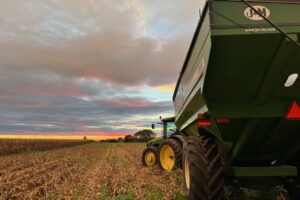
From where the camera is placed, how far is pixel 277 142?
5664 millimetres

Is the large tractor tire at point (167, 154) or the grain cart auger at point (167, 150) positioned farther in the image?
the large tractor tire at point (167, 154)

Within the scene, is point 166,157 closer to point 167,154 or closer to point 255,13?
point 167,154

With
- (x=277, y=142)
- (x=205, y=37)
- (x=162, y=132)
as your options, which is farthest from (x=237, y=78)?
(x=162, y=132)

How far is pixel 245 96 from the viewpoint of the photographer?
16.9 ft

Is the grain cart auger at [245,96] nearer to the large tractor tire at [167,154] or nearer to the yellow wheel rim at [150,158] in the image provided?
the large tractor tire at [167,154]

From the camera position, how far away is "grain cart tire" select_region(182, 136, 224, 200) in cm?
537

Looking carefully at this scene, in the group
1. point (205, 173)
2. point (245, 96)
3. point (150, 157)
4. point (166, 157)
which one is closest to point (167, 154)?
point (166, 157)

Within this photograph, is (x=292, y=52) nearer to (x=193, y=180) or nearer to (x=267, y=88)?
(x=267, y=88)

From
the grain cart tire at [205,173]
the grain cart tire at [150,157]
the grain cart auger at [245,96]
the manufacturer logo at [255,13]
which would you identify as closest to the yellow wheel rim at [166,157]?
the grain cart tire at [150,157]

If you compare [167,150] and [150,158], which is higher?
[167,150]

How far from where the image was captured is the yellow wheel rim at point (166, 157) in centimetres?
1174

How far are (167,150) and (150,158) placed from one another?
7.73 ft

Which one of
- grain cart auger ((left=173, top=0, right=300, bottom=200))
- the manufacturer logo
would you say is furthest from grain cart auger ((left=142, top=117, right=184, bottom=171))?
the manufacturer logo

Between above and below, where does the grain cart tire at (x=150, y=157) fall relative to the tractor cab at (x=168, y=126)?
below
